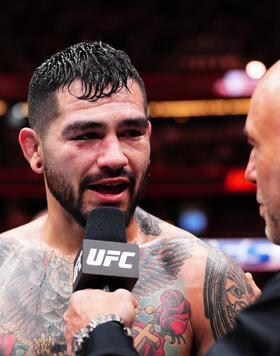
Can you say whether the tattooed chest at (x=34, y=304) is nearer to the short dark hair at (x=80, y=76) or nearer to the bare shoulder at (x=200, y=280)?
the bare shoulder at (x=200, y=280)

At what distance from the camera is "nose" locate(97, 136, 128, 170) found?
1.92 meters

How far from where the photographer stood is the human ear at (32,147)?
2.12 m

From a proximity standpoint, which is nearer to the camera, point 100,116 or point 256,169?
point 256,169

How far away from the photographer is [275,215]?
59.7 inches

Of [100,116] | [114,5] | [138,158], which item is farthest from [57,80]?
[114,5]

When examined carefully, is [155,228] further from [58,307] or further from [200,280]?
[58,307]

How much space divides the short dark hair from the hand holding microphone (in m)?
0.49

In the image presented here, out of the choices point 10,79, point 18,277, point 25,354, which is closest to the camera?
point 25,354

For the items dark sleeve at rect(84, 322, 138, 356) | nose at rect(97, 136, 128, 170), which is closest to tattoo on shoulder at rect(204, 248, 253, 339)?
nose at rect(97, 136, 128, 170)

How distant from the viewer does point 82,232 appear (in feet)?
6.86

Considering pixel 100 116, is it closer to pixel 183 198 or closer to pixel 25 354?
pixel 25 354

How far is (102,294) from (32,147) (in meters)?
0.69

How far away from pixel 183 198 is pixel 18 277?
757 cm

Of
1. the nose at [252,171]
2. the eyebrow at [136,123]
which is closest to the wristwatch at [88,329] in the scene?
the nose at [252,171]
